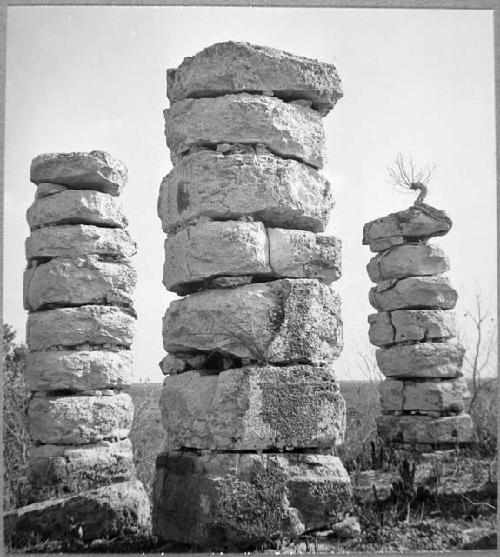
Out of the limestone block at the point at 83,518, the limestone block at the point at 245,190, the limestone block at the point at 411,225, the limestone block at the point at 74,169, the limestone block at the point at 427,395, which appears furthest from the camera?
the limestone block at the point at 411,225

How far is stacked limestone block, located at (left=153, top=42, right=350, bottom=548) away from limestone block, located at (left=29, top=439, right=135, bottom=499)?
10.2ft

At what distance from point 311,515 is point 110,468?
4015 mm

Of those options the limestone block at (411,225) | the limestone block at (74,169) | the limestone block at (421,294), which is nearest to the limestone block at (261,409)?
the limestone block at (74,169)

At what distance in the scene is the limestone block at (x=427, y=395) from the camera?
9.56m

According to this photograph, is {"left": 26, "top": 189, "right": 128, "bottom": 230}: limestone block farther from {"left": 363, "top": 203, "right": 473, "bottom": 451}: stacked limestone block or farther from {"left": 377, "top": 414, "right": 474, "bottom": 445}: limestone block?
{"left": 377, "top": 414, "right": 474, "bottom": 445}: limestone block

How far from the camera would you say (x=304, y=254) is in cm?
468

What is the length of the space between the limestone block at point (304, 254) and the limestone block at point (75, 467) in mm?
3864

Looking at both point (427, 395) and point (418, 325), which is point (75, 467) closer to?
point (427, 395)

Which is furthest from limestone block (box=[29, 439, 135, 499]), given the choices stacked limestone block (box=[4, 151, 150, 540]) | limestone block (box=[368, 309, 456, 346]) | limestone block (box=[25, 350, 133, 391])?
limestone block (box=[368, 309, 456, 346])

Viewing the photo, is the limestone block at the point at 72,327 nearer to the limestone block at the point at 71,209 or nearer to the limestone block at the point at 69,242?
the limestone block at the point at 69,242

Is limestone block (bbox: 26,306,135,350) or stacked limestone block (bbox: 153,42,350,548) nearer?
stacked limestone block (bbox: 153,42,350,548)

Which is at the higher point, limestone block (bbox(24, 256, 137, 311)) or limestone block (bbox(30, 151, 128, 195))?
limestone block (bbox(30, 151, 128, 195))

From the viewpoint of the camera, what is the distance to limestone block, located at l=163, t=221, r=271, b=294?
14.7ft

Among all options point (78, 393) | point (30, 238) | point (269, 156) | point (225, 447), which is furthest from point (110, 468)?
point (269, 156)
